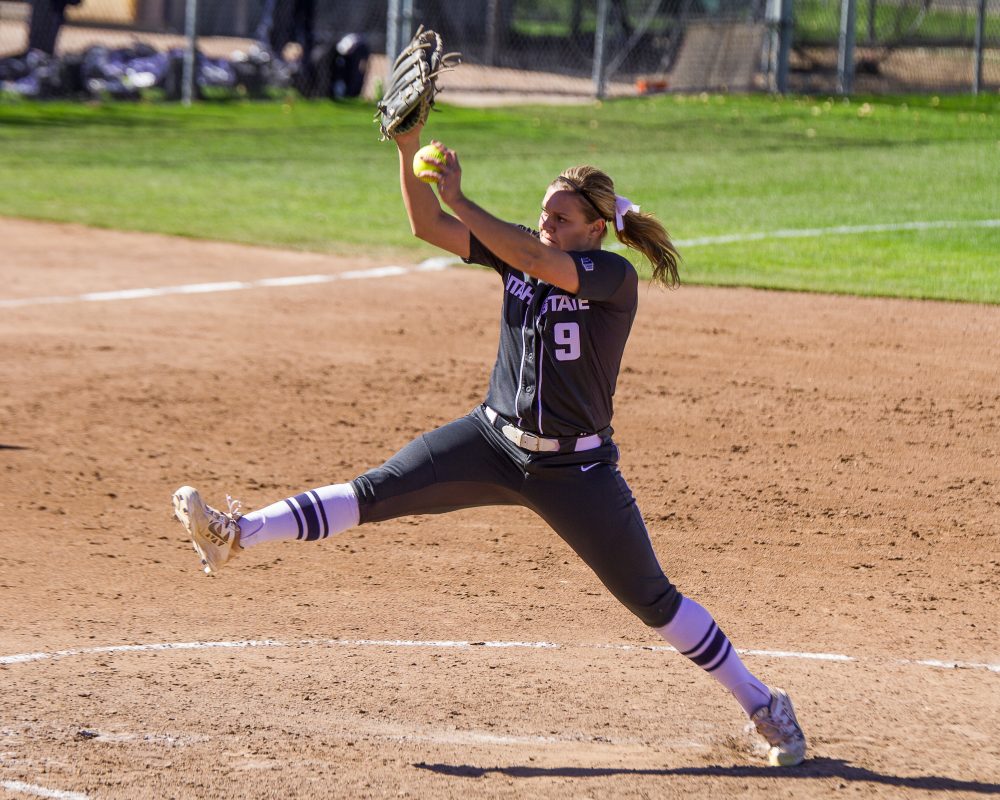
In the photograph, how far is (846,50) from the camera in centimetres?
2300

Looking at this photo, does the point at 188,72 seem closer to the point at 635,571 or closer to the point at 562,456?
the point at 562,456

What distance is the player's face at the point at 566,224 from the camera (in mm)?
4547

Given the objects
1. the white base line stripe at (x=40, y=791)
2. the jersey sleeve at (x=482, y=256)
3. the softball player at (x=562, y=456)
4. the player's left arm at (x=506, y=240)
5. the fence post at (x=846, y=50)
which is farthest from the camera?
the fence post at (x=846, y=50)

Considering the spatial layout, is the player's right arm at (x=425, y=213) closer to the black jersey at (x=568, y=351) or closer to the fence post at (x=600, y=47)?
the black jersey at (x=568, y=351)

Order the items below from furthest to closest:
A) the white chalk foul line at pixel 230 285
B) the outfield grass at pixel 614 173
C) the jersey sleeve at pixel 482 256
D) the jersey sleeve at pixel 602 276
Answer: the outfield grass at pixel 614 173 < the white chalk foul line at pixel 230 285 < the jersey sleeve at pixel 482 256 < the jersey sleeve at pixel 602 276

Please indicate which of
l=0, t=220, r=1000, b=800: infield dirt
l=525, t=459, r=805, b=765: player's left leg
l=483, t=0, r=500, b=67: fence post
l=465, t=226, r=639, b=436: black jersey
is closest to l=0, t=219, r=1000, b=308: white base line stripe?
l=0, t=220, r=1000, b=800: infield dirt

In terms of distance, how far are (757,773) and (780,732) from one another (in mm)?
155

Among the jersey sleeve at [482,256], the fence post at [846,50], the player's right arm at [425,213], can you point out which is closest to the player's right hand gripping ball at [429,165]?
the player's right arm at [425,213]

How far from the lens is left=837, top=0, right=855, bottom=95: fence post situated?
22.5 m

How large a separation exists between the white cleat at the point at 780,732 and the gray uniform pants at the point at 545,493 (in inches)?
17.9

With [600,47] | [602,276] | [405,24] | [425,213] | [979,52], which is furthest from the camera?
[600,47]

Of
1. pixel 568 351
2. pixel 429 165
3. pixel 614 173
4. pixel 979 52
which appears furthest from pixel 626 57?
pixel 429 165

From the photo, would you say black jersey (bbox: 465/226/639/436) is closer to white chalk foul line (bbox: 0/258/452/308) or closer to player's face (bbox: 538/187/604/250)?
player's face (bbox: 538/187/604/250)

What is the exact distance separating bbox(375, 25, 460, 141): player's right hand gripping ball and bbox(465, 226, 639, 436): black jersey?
0.57m
